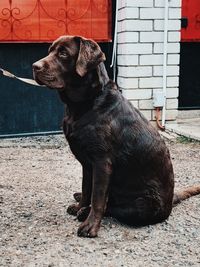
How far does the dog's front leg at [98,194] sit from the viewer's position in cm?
329

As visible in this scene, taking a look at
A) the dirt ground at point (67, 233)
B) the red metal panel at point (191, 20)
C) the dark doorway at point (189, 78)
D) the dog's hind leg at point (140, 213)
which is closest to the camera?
the dirt ground at point (67, 233)

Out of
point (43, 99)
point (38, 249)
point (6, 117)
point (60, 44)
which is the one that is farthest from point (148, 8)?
point (38, 249)

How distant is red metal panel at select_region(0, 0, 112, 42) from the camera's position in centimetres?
680

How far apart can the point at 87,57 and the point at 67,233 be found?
1305 mm

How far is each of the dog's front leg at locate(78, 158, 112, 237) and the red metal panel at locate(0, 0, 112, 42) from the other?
4140 mm

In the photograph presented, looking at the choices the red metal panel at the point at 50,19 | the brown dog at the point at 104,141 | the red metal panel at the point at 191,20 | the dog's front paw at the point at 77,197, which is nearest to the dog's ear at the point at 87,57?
the brown dog at the point at 104,141

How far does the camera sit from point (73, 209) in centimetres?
380

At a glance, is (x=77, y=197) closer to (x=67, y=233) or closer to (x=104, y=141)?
(x=67, y=233)

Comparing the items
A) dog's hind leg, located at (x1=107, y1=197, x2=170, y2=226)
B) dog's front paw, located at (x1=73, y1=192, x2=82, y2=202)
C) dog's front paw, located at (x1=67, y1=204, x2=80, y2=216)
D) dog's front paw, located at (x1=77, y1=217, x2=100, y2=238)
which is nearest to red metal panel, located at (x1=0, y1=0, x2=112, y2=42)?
dog's front paw, located at (x1=73, y1=192, x2=82, y2=202)

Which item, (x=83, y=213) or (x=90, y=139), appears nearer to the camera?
(x=90, y=139)

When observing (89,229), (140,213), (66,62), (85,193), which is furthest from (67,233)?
(66,62)

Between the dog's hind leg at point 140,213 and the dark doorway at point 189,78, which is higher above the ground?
the dark doorway at point 189,78

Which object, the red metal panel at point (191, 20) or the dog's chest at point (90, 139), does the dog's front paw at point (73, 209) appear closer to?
the dog's chest at point (90, 139)

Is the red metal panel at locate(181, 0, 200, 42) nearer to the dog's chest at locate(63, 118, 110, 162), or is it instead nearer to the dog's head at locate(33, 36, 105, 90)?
the dog's head at locate(33, 36, 105, 90)
